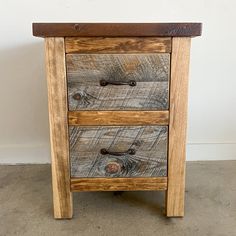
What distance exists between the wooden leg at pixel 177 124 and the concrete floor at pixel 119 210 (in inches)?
3.1

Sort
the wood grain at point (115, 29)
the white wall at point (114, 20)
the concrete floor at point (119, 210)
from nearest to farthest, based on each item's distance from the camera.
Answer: the wood grain at point (115, 29), the concrete floor at point (119, 210), the white wall at point (114, 20)

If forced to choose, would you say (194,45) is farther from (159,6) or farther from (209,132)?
(209,132)

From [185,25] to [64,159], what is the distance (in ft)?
1.83

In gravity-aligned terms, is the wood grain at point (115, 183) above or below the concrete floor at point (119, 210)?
above

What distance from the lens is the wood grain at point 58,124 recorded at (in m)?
0.91

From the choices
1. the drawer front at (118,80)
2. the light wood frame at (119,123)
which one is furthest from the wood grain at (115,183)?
the drawer front at (118,80)

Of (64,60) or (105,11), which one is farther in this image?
(105,11)

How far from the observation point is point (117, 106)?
95 cm

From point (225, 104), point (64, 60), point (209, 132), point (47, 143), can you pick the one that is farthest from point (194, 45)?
point (47, 143)

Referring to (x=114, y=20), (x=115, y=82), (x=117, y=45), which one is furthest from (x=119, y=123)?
(x=114, y=20)

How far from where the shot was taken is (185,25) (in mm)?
881

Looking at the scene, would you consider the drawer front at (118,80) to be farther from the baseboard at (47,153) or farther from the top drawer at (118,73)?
the baseboard at (47,153)

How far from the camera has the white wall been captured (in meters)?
1.38

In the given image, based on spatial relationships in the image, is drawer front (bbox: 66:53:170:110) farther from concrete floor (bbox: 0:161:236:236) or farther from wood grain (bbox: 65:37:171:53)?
concrete floor (bbox: 0:161:236:236)
